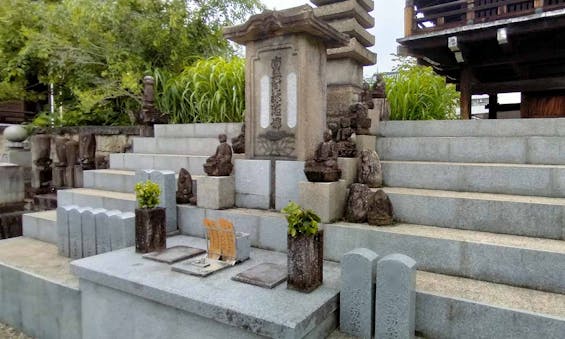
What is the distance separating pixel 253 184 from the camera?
496 centimetres

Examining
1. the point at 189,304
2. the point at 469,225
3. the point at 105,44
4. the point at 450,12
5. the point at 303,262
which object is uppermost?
the point at 450,12

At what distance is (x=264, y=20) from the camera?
467 centimetres

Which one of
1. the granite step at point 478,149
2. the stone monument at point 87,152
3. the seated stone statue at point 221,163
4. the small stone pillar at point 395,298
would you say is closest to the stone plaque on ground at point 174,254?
the seated stone statue at point 221,163

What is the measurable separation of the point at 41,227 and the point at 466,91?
10.9 meters

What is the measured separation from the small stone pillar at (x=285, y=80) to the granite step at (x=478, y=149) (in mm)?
1233

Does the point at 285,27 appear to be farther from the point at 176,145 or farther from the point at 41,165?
the point at 41,165

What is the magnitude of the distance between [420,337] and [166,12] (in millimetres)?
9412

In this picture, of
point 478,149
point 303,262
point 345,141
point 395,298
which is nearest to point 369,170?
point 345,141

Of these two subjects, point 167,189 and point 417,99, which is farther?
point 417,99

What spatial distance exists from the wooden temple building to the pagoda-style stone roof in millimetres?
5687

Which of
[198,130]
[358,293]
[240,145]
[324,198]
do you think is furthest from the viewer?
[198,130]

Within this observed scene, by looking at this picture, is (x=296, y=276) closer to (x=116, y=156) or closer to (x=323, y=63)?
(x=323, y=63)

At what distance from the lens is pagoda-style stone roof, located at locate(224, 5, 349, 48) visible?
4430 millimetres

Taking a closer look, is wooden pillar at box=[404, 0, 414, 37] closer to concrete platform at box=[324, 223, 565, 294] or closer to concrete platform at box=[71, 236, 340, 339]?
concrete platform at box=[324, 223, 565, 294]
